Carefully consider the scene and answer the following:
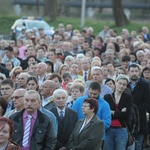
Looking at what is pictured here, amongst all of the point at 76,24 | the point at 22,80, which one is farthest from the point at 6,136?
the point at 76,24

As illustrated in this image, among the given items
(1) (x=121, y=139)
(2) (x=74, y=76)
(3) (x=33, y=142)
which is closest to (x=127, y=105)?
(1) (x=121, y=139)

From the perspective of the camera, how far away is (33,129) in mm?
10023

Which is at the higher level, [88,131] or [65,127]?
[88,131]

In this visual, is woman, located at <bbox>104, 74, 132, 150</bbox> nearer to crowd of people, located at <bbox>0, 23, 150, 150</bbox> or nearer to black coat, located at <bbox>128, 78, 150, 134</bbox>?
crowd of people, located at <bbox>0, 23, 150, 150</bbox>

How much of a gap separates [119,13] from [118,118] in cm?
2897

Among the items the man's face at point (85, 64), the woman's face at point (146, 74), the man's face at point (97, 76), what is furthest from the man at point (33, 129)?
the man's face at point (85, 64)

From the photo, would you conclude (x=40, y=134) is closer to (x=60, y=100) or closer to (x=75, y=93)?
(x=60, y=100)

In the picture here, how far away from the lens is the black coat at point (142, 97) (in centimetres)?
1391

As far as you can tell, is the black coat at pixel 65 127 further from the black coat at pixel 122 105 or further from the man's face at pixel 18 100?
the black coat at pixel 122 105

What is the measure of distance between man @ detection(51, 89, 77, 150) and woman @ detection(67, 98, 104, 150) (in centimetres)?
50

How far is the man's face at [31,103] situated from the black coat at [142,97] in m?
4.16

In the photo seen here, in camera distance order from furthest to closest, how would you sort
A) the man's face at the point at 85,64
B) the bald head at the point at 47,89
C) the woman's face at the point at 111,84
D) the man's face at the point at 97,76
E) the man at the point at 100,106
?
the man's face at the point at 85,64 → the woman's face at the point at 111,84 → the man's face at the point at 97,76 → the bald head at the point at 47,89 → the man at the point at 100,106

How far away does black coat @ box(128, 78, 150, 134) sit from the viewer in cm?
1391

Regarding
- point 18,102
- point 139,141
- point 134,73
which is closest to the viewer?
point 18,102
